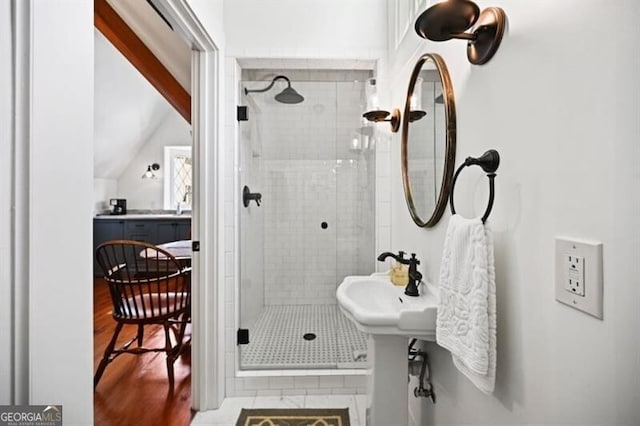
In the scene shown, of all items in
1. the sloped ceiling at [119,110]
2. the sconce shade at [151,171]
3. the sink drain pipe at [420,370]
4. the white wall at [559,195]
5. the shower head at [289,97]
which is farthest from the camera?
the sconce shade at [151,171]

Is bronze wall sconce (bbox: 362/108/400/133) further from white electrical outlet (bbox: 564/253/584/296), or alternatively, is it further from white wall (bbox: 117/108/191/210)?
white wall (bbox: 117/108/191/210)

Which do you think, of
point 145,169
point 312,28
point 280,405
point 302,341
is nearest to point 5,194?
point 280,405

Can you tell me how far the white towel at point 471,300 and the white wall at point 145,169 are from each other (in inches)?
215

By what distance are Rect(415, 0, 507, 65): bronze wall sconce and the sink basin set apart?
0.85 meters

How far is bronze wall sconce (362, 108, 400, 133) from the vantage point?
1681 millimetres

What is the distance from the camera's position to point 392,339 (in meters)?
1.18

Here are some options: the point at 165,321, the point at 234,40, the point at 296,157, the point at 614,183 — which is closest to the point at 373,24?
the point at 234,40

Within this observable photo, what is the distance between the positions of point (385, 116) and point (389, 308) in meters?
1.04

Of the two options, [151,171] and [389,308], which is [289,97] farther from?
[151,171]

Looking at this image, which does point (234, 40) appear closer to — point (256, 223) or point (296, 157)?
point (296, 157)

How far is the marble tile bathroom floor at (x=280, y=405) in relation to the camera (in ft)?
5.34

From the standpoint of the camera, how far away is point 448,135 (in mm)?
1078

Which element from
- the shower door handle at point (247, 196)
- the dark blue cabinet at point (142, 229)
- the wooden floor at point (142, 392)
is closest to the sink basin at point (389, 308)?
the shower door handle at point (247, 196)

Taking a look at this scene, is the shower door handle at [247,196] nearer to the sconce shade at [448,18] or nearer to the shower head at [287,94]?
the shower head at [287,94]
